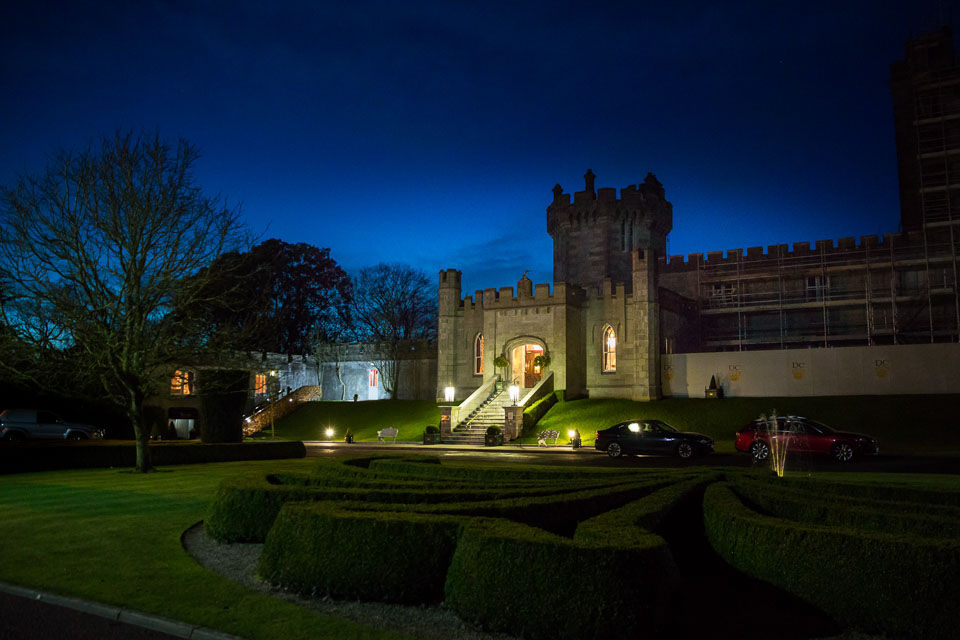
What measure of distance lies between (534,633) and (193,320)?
17.0m

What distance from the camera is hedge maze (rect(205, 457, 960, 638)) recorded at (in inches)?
215


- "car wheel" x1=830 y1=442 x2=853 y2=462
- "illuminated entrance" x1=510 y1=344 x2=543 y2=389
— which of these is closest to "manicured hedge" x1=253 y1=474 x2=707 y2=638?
"car wheel" x1=830 y1=442 x2=853 y2=462

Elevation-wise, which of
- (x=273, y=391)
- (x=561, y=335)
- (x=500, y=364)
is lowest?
(x=273, y=391)

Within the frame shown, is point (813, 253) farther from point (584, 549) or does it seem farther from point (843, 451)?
point (584, 549)

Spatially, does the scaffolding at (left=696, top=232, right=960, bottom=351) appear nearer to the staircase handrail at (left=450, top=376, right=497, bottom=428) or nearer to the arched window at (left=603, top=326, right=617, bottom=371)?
the arched window at (left=603, top=326, right=617, bottom=371)

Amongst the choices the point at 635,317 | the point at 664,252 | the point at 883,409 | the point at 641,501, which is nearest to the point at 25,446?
the point at 641,501

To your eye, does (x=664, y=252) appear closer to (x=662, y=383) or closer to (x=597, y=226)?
(x=597, y=226)

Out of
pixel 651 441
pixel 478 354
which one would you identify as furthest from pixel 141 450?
pixel 478 354

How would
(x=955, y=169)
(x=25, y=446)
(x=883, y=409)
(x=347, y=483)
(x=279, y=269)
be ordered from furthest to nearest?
(x=279, y=269), (x=955, y=169), (x=883, y=409), (x=25, y=446), (x=347, y=483)

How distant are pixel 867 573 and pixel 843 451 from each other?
57.5 ft

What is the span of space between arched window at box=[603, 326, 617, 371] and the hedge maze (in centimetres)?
3172

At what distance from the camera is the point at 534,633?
5.54 m

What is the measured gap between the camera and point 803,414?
31375 mm

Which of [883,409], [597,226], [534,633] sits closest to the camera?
[534,633]
